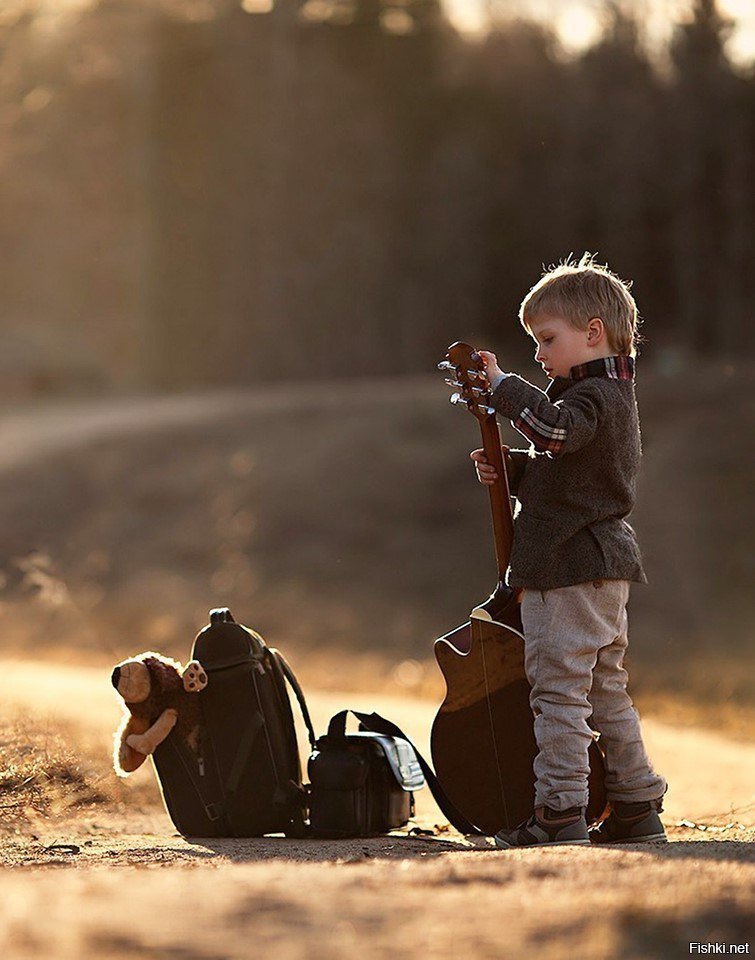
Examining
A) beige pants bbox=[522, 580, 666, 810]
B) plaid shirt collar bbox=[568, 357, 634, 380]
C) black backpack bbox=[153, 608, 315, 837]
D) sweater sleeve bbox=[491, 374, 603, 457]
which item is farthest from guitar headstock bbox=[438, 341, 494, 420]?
black backpack bbox=[153, 608, 315, 837]

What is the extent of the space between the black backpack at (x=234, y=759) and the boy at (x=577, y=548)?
736 millimetres

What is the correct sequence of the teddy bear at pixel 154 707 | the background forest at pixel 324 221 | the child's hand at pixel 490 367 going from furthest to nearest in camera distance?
the background forest at pixel 324 221 → the teddy bear at pixel 154 707 → the child's hand at pixel 490 367

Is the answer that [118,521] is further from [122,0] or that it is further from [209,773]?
[122,0]

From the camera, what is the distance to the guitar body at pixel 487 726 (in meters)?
4.59

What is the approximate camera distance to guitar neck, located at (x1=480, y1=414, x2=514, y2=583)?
453 centimetres

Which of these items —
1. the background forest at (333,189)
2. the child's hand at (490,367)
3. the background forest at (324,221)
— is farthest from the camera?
the background forest at (333,189)

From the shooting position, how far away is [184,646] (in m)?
13.2

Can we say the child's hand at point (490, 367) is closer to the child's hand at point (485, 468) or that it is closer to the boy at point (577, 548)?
the boy at point (577, 548)

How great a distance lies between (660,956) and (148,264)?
4193 centimetres

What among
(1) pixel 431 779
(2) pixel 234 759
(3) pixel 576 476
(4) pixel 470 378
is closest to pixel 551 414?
(3) pixel 576 476

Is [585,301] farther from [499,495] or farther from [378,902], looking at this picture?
[378,902]

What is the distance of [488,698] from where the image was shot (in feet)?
15.3

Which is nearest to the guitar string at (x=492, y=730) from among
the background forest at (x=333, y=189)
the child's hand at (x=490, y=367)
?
the child's hand at (x=490, y=367)

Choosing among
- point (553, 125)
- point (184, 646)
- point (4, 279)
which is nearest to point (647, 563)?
point (184, 646)
